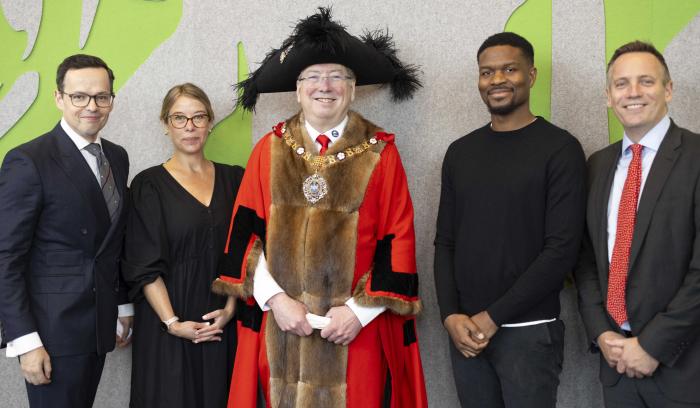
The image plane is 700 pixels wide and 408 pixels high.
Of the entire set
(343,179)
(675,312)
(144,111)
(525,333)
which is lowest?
(525,333)

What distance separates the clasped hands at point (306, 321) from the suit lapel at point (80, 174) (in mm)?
738

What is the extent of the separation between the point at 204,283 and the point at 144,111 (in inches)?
45.9

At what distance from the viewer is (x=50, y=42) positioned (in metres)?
3.25

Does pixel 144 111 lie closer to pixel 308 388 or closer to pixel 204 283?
pixel 204 283

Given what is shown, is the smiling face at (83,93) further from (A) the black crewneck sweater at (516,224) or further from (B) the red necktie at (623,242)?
(B) the red necktie at (623,242)

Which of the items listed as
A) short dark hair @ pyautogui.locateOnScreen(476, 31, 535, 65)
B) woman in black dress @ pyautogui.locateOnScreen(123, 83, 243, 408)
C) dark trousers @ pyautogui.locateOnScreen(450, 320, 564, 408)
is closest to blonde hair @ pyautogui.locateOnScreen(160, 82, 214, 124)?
woman in black dress @ pyautogui.locateOnScreen(123, 83, 243, 408)

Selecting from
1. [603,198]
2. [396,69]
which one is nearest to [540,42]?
[396,69]

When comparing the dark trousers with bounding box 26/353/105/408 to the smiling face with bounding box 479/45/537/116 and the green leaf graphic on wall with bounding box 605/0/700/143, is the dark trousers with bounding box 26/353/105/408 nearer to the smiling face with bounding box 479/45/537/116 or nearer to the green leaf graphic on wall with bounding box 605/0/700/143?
the smiling face with bounding box 479/45/537/116

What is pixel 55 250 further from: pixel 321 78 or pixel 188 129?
pixel 321 78

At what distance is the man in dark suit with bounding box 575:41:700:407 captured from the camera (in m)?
1.93

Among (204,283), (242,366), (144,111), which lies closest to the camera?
(242,366)

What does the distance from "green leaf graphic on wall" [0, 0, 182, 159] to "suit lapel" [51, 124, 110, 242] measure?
1003 millimetres

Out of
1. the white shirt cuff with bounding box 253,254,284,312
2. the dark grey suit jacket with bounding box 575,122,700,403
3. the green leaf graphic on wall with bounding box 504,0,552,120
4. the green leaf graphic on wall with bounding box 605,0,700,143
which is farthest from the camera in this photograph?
the green leaf graphic on wall with bounding box 504,0,552,120

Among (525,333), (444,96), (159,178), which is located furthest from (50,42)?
(525,333)
